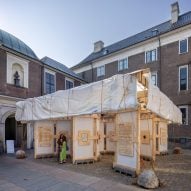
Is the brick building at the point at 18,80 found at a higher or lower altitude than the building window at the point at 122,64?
lower

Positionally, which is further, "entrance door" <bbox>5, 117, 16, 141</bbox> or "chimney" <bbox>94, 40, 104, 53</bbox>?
"chimney" <bbox>94, 40, 104, 53</bbox>

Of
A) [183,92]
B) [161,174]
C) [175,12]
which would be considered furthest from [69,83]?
[161,174]

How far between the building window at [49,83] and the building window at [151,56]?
10.4m

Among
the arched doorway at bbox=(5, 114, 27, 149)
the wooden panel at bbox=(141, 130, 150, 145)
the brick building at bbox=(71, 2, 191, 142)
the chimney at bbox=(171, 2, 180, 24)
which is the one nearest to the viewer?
the wooden panel at bbox=(141, 130, 150, 145)

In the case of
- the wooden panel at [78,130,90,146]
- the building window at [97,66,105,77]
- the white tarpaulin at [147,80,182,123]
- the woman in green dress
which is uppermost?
the building window at [97,66,105,77]

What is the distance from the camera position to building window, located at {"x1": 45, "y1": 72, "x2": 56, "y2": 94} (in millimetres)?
21422

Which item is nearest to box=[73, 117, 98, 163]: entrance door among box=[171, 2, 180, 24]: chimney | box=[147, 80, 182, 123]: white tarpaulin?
box=[147, 80, 182, 123]: white tarpaulin

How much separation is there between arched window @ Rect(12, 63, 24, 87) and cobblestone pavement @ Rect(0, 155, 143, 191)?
8.79 metres

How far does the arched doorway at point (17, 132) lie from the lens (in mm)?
19562

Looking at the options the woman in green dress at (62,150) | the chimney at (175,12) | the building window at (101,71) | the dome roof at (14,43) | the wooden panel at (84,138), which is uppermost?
the chimney at (175,12)

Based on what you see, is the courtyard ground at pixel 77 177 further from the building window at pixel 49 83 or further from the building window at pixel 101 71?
the building window at pixel 101 71

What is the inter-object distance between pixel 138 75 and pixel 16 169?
22.2ft

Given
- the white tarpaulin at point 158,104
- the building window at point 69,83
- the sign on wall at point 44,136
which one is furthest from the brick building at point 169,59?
the sign on wall at point 44,136

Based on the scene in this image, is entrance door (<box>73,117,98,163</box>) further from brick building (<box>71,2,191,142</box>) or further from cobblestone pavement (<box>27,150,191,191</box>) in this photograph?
brick building (<box>71,2,191,142</box>)
